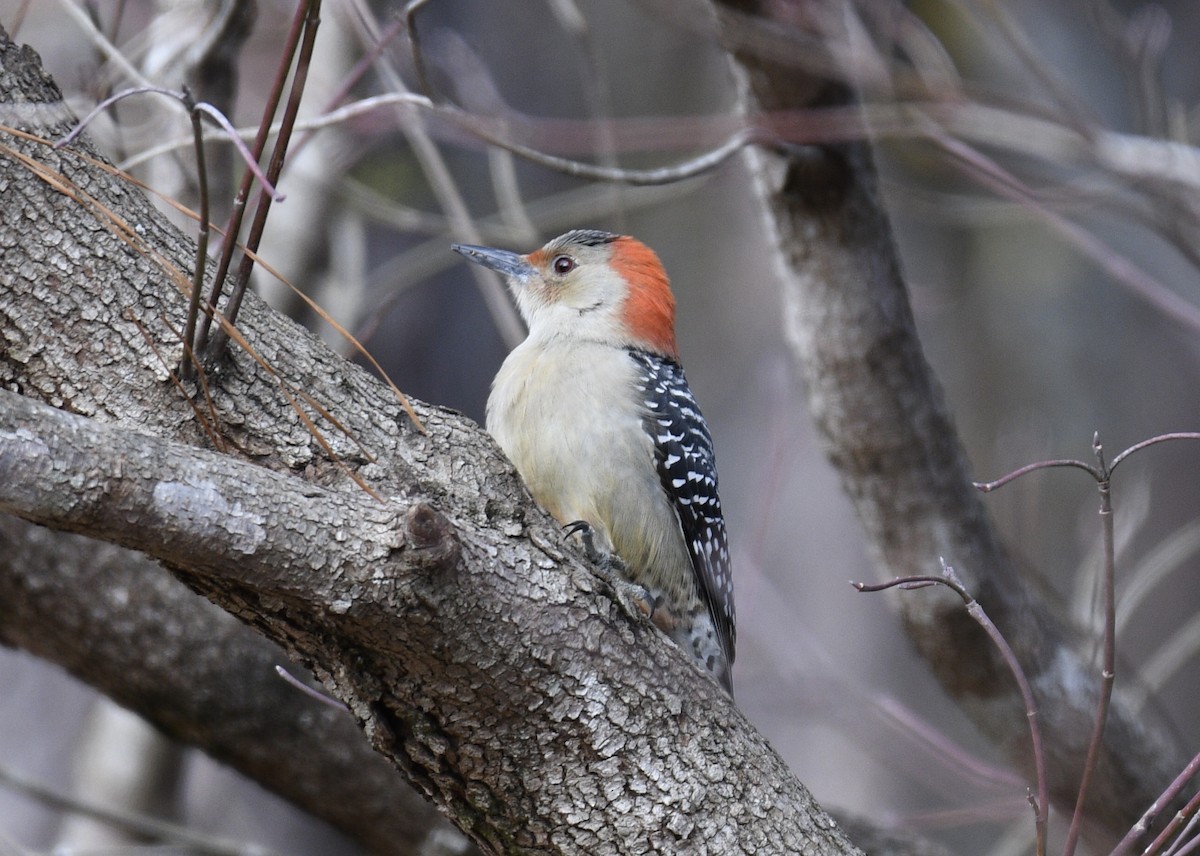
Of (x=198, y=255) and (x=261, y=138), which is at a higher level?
(x=261, y=138)

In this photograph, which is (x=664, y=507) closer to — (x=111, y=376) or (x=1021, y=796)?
(x=111, y=376)

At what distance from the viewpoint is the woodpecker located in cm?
396

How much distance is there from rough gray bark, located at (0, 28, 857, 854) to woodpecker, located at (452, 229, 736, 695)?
1124 millimetres

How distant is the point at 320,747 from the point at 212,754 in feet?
1.60

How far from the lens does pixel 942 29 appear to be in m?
9.39

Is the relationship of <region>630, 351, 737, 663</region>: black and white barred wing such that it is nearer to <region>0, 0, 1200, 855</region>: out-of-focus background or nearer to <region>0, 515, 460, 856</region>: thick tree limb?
<region>0, 0, 1200, 855</region>: out-of-focus background

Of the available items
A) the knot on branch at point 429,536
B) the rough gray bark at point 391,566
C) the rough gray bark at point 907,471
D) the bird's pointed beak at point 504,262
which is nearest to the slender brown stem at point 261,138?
the rough gray bark at point 391,566

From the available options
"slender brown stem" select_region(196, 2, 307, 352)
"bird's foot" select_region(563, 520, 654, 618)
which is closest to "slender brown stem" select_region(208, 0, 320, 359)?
"slender brown stem" select_region(196, 2, 307, 352)

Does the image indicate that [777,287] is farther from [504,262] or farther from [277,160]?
[277,160]

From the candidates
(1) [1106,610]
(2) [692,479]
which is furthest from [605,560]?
(1) [1106,610]

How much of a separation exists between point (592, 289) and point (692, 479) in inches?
39.7

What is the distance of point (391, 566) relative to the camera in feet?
7.28

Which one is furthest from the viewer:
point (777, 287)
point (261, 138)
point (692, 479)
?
point (777, 287)

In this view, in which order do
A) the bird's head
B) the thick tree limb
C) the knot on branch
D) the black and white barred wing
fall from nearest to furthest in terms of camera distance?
the knot on branch → the black and white barred wing → the thick tree limb → the bird's head
